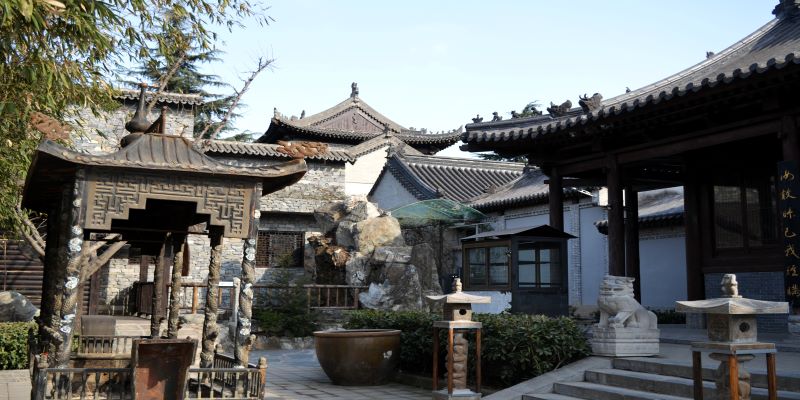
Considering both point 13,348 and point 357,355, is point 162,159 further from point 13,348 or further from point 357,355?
point 13,348

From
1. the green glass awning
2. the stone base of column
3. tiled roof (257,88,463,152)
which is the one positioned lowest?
the stone base of column

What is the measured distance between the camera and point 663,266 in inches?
564

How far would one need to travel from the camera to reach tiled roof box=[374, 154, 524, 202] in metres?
21.6

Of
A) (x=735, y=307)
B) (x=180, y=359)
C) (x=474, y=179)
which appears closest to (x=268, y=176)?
(x=180, y=359)

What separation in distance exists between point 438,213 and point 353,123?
662 inches

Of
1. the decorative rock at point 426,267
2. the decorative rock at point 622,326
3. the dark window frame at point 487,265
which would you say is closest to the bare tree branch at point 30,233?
the dark window frame at point 487,265

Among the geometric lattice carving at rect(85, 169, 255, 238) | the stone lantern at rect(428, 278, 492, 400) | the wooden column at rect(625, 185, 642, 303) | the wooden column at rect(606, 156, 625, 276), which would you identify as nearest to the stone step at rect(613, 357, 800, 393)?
the stone lantern at rect(428, 278, 492, 400)

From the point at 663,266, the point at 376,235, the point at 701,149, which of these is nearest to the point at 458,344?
the point at 701,149

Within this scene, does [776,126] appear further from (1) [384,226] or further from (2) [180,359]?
(1) [384,226]

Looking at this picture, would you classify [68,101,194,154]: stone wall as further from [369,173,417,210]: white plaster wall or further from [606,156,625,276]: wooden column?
[606,156,625,276]: wooden column

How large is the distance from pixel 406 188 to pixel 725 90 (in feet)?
47.3

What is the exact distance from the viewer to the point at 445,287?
17469mm

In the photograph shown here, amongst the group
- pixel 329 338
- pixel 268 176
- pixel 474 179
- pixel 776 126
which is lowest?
pixel 329 338

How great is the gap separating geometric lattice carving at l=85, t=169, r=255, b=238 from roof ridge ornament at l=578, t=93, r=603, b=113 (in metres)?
5.08
